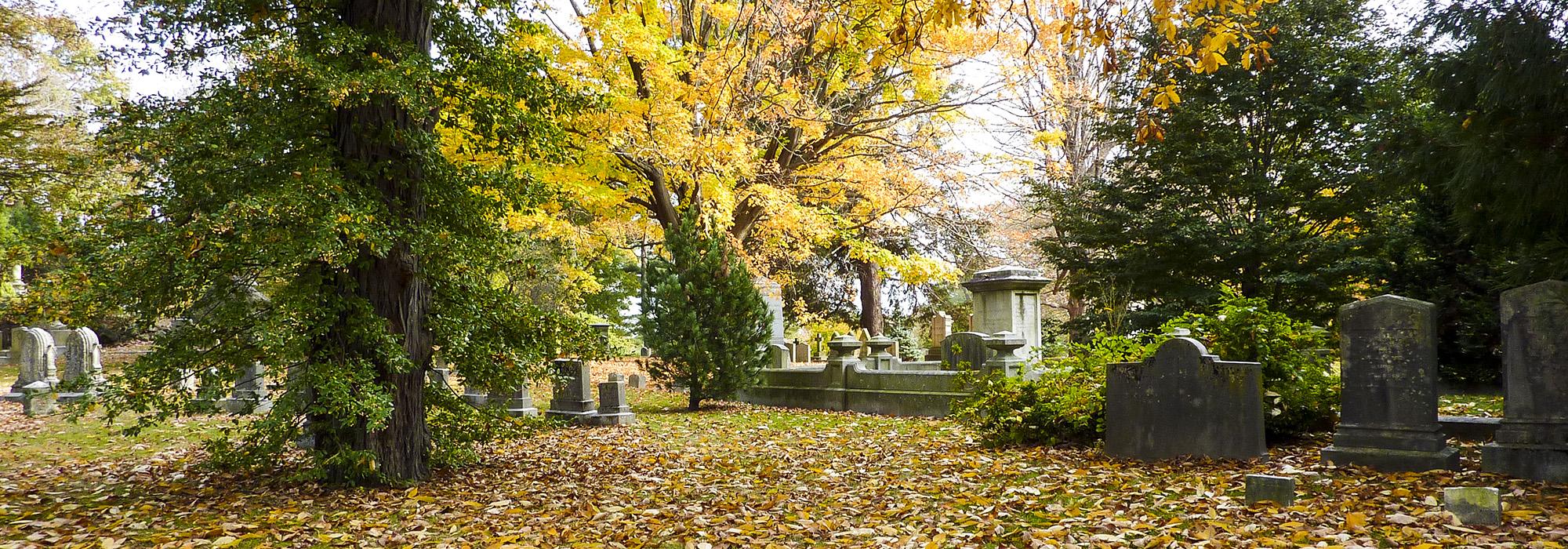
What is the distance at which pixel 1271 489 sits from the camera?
534cm

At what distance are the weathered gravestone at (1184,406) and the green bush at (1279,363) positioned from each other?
553mm

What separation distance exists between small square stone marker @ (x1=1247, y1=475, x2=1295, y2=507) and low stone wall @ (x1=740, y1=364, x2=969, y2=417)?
5.92m

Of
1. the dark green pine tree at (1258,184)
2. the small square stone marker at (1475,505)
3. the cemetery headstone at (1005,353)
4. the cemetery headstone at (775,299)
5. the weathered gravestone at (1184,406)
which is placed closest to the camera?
the small square stone marker at (1475,505)

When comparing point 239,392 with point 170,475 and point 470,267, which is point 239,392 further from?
point 470,267

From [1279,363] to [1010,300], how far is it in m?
7.67

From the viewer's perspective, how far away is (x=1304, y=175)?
14.7m

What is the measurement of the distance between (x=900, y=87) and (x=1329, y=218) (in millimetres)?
7572

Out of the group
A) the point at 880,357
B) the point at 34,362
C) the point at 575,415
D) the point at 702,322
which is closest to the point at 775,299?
the point at 880,357

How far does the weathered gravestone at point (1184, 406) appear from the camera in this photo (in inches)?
268

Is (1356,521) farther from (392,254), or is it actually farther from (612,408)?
(612,408)

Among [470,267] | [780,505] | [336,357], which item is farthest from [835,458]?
[336,357]

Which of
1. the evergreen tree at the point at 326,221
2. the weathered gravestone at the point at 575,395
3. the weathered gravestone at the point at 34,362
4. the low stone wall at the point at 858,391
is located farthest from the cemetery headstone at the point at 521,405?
the weathered gravestone at the point at 34,362

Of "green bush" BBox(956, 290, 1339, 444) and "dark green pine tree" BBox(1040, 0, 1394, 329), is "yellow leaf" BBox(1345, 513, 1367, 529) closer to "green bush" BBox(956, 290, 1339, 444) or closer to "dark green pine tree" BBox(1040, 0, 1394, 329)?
"green bush" BBox(956, 290, 1339, 444)

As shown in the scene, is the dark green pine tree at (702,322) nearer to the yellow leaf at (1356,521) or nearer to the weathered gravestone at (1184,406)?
the weathered gravestone at (1184,406)
